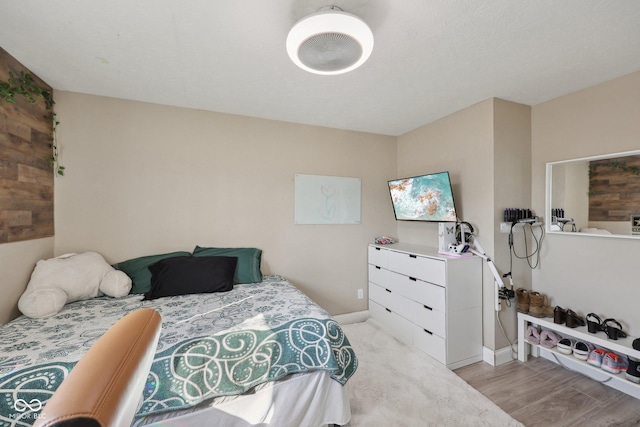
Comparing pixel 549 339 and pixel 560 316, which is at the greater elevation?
pixel 560 316

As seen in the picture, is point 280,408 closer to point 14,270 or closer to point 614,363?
point 14,270

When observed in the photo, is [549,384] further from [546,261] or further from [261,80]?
[261,80]

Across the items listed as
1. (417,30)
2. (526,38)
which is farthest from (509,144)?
(417,30)

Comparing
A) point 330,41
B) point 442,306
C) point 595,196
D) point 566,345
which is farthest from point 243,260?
point 595,196

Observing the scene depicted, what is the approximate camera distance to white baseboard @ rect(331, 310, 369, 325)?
3.19 metres

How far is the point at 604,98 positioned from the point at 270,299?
10.4 feet

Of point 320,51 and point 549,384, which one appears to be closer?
point 320,51

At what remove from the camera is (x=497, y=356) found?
7.79 ft

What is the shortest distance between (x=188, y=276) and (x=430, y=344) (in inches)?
90.6

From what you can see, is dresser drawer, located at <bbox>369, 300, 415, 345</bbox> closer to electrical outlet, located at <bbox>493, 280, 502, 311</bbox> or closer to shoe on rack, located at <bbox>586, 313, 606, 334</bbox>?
electrical outlet, located at <bbox>493, 280, 502, 311</bbox>

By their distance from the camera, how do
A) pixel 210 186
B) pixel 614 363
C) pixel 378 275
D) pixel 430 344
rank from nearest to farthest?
pixel 614 363
pixel 430 344
pixel 210 186
pixel 378 275

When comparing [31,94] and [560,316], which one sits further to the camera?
[560,316]

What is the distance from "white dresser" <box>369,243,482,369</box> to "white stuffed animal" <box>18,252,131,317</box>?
261 centimetres

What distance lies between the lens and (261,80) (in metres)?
2.10
